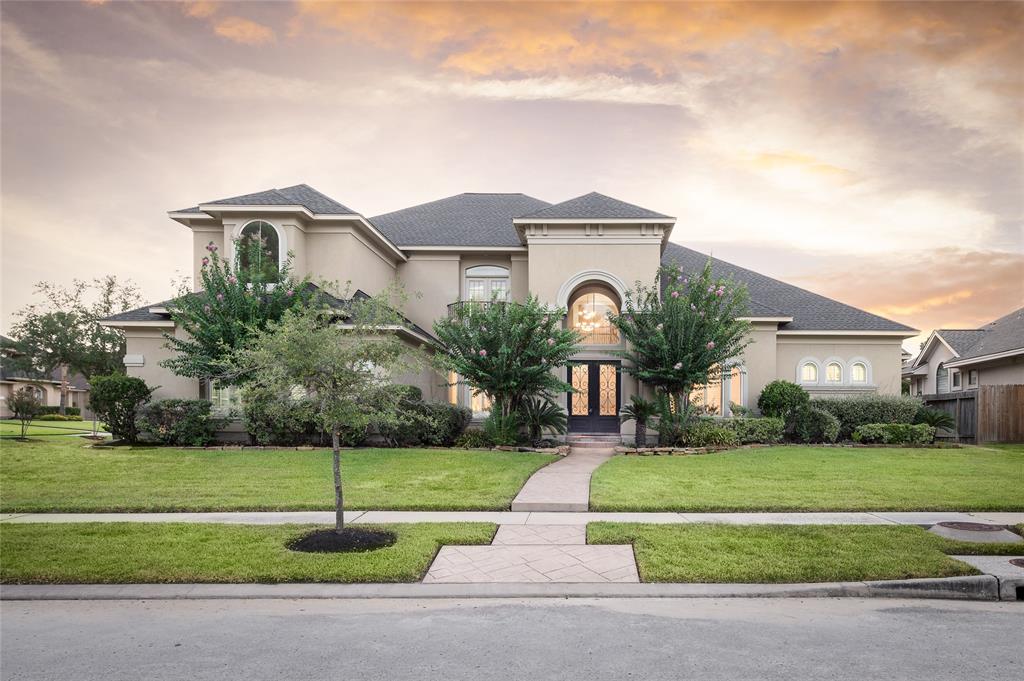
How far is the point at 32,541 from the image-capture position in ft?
24.1

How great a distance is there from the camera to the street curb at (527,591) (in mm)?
5637

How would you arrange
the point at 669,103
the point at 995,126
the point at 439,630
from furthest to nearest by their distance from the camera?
the point at 669,103 < the point at 995,126 < the point at 439,630

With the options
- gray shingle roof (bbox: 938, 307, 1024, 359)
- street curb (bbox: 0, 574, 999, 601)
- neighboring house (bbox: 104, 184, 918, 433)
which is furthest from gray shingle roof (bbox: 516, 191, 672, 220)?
gray shingle roof (bbox: 938, 307, 1024, 359)

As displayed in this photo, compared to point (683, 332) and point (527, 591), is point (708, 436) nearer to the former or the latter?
point (683, 332)

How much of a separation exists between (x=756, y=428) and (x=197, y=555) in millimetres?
15180

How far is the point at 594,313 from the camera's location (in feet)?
66.5

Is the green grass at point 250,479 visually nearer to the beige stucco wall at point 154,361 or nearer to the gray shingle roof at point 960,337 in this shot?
the beige stucco wall at point 154,361

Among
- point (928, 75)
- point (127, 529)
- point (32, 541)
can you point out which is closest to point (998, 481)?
point (928, 75)

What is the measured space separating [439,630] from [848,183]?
18475 mm

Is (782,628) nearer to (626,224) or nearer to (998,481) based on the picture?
(998,481)

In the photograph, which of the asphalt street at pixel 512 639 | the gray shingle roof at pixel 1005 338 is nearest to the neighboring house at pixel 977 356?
the gray shingle roof at pixel 1005 338

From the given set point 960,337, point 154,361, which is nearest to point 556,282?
point 154,361

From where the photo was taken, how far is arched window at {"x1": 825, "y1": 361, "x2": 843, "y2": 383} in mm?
21406

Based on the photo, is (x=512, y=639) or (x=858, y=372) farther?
(x=858, y=372)
